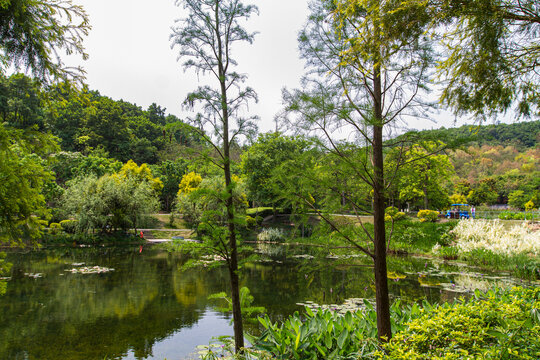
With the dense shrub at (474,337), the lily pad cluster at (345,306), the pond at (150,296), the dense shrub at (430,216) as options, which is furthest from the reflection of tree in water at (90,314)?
the dense shrub at (430,216)

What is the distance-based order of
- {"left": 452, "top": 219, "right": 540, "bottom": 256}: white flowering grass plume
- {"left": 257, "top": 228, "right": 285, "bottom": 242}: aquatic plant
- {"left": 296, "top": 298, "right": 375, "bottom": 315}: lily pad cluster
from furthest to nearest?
{"left": 257, "top": 228, "right": 285, "bottom": 242}: aquatic plant
{"left": 452, "top": 219, "right": 540, "bottom": 256}: white flowering grass plume
{"left": 296, "top": 298, "right": 375, "bottom": 315}: lily pad cluster

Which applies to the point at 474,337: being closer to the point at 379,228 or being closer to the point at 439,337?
the point at 439,337

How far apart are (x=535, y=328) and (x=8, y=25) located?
22.3ft

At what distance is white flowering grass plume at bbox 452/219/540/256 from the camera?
37.7 ft

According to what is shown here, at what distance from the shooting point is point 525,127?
57.3 meters

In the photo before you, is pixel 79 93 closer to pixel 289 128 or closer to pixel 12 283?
pixel 289 128

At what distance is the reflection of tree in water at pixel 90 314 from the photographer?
593 centimetres

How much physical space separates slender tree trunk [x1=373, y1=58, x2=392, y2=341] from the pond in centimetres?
51

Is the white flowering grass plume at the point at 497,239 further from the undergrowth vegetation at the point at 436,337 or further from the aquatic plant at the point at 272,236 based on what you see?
the aquatic plant at the point at 272,236

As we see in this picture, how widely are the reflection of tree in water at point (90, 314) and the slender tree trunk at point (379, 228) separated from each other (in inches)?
172

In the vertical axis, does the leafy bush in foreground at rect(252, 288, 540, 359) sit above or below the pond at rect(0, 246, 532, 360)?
above

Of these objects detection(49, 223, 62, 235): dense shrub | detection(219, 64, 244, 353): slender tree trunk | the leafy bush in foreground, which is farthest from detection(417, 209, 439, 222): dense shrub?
detection(49, 223, 62, 235): dense shrub

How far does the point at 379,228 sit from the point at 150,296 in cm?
802

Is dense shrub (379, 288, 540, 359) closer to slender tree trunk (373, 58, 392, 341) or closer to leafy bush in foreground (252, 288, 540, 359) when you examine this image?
leafy bush in foreground (252, 288, 540, 359)
